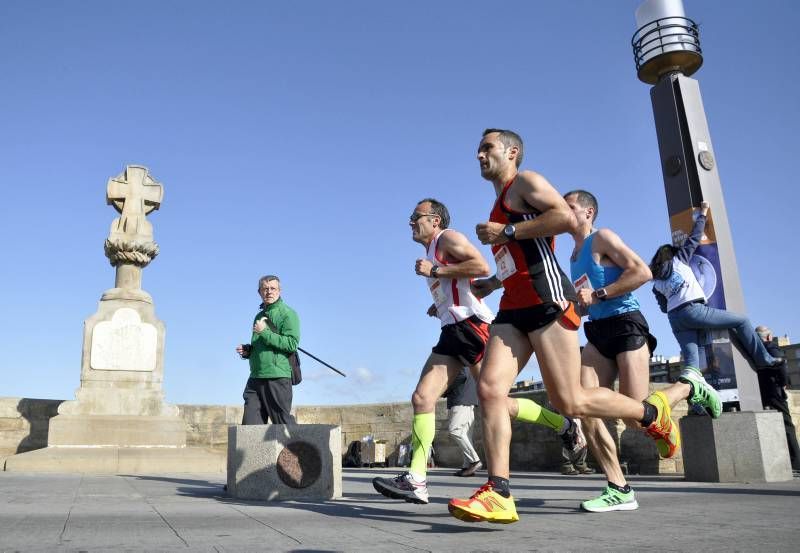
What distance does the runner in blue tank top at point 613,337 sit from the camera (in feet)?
14.8

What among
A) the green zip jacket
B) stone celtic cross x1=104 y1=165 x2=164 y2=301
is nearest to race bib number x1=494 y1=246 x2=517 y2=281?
the green zip jacket

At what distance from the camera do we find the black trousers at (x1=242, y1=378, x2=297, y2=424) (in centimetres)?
→ 660

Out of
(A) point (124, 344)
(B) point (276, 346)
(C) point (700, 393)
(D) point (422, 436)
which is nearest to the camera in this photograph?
(D) point (422, 436)

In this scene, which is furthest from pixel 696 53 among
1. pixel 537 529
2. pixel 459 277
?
pixel 537 529

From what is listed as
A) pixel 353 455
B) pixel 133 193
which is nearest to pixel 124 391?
pixel 133 193

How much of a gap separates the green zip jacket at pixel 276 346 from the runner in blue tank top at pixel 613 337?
2783 mm

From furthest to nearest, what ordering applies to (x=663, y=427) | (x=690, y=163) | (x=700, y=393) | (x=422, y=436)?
(x=690, y=163), (x=700, y=393), (x=422, y=436), (x=663, y=427)

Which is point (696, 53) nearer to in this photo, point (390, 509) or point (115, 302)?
point (390, 509)

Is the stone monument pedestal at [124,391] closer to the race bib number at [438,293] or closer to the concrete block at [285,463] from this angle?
the concrete block at [285,463]

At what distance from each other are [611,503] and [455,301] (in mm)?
1634

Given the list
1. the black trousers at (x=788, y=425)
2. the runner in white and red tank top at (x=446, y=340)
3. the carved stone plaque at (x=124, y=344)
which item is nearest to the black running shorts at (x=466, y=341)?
the runner in white and red tank top at (x=446, y=340)

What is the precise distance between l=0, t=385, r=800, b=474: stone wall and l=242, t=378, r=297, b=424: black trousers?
4.83m

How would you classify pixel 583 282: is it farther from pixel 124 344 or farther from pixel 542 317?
pixel 124 344

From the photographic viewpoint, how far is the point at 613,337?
477 centimetres
